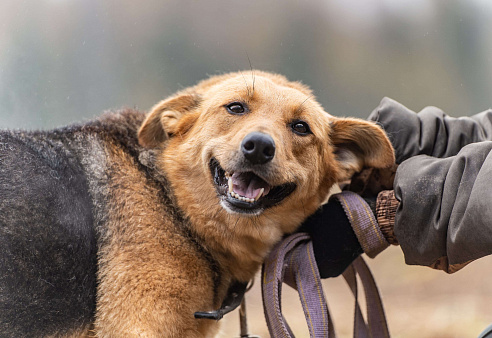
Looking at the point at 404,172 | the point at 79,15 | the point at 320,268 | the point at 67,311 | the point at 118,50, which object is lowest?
the point at 320,268

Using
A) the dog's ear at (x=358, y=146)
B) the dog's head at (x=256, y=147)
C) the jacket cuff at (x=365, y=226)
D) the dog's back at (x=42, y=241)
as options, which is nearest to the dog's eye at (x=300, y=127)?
the dog's head at (x=256, y=147)

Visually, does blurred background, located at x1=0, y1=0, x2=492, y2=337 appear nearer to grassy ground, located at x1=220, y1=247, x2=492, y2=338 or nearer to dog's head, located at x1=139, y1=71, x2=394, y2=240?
dog's head, located at x1=139, y1=71, x2=394, y2=240

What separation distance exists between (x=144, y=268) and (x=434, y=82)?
116 inches

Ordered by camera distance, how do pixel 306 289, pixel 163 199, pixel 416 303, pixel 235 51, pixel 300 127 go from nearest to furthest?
pixel 306 289, pixel 163 199, pixel 300 127, pixel 235 51, pixel 416 303

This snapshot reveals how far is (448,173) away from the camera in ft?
7.43

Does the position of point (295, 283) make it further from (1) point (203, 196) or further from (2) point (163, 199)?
(2) point (163, 199)

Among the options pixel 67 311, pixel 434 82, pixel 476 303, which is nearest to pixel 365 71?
pixel 434 82

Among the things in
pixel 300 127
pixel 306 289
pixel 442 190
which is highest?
pixel 300 127

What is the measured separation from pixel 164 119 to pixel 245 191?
706mm

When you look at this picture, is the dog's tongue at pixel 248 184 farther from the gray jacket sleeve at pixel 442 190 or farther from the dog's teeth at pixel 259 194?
the gray jacket sleeve at pixel 442 190

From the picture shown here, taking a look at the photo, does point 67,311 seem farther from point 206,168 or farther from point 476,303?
point 476,303

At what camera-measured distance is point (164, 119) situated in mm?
2834

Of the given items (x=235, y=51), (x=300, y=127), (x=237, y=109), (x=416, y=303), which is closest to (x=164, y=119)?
(x=237, y=109)

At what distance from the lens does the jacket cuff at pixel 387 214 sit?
8.20ft
